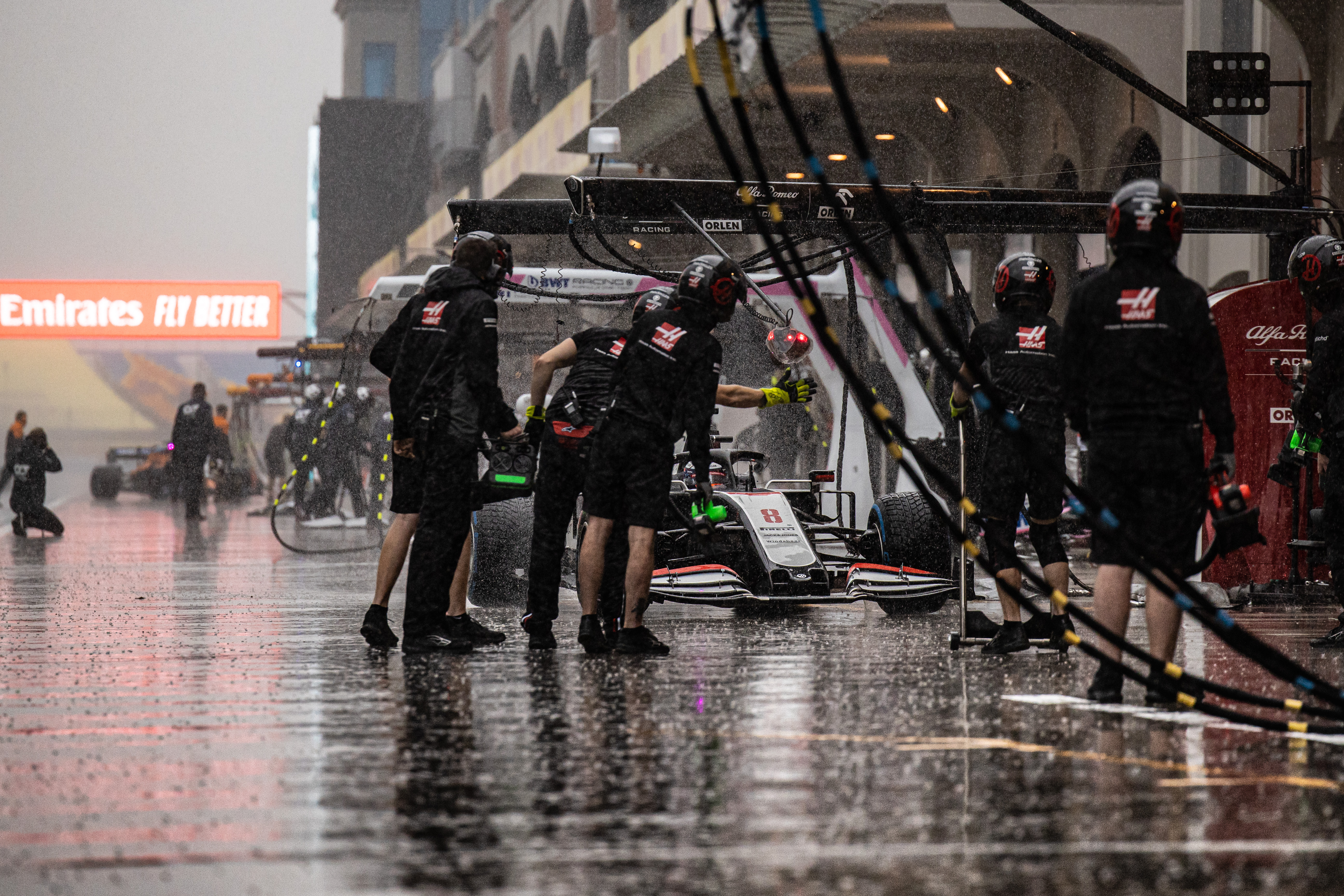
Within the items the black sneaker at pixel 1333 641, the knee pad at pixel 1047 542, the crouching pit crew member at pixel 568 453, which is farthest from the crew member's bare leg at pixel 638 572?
the black sneaker at pixel 1333 641

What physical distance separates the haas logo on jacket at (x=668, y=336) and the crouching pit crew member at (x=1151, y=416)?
221 centimetres

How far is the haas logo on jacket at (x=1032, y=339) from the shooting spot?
27.2 ft

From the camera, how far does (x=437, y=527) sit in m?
8.05

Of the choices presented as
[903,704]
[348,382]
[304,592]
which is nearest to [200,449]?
[348,382]

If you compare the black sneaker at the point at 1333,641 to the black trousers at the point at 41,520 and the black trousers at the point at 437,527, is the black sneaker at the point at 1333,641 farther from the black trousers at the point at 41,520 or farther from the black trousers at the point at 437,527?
the black trousers at the point at 41,520

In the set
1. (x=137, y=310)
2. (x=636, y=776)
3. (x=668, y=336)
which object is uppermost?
(x=137, y=310)

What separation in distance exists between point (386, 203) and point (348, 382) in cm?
5628

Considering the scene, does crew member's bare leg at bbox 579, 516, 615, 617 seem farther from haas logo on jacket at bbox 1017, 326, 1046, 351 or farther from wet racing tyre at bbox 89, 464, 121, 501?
wet racing tyre at bbox 89, 464, 121, 501

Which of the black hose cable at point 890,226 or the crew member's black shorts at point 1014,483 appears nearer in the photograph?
the black hose cable at point 890,226

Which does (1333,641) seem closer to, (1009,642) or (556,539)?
(1009,642)

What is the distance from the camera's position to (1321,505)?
11.8 meters

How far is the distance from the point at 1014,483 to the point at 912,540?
2.57m

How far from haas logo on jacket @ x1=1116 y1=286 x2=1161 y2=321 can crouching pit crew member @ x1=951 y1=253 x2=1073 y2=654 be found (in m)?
1.65

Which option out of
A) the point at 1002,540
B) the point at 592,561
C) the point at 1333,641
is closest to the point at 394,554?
the point at 592,561
